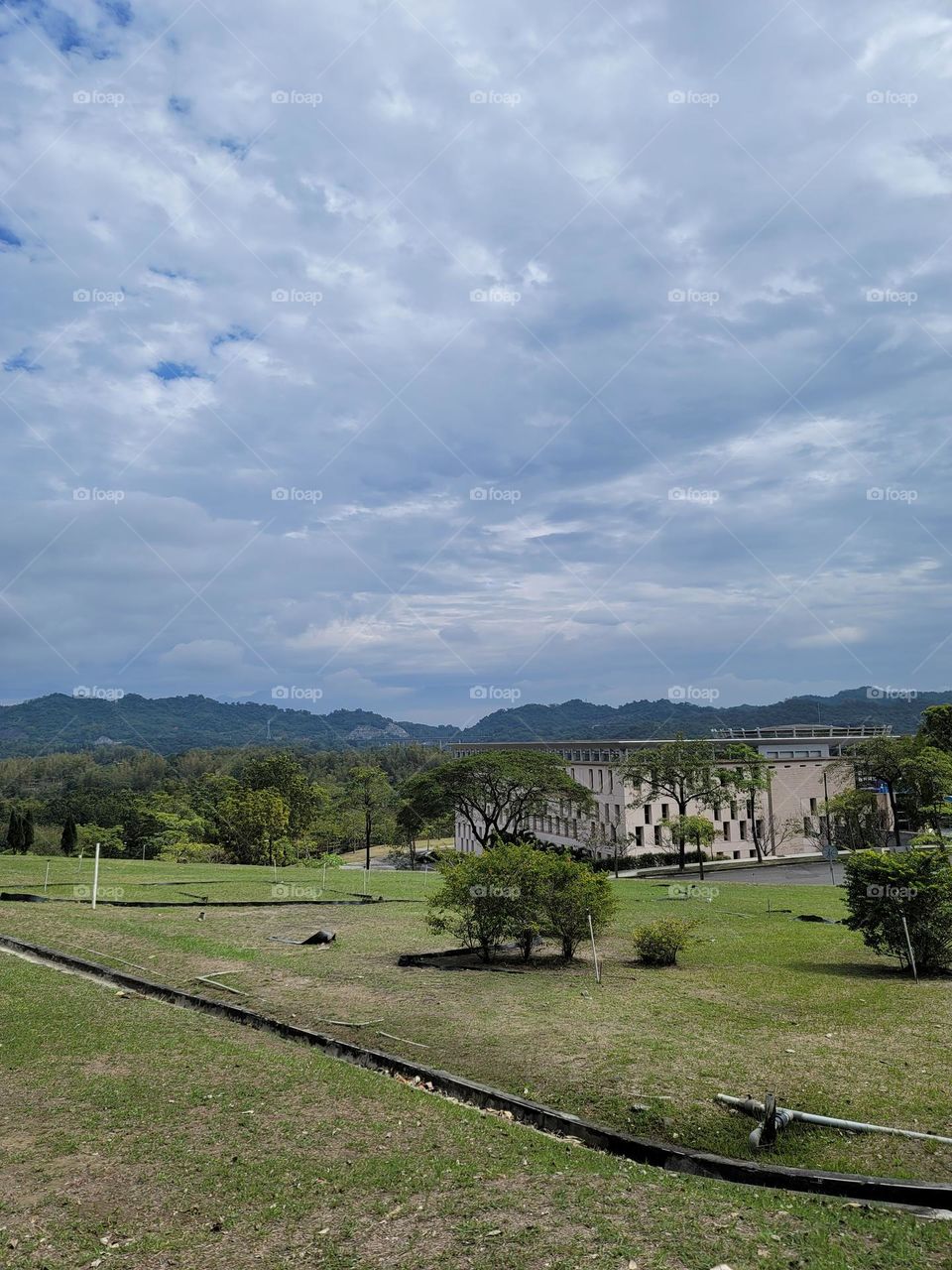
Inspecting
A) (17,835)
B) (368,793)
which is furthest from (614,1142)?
(368,793)

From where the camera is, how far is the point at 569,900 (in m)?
18.4

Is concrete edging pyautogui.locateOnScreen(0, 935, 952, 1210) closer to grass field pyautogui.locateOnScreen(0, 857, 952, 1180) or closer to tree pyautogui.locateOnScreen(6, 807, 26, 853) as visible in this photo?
grass field pyautogui.locateOnScreen(0, 857, 952, 1180)

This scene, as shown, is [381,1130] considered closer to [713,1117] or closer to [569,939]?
[713,1117]

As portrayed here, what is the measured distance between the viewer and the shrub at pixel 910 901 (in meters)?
16.0

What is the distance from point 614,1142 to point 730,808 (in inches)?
2278

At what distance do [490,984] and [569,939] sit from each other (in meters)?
3.25

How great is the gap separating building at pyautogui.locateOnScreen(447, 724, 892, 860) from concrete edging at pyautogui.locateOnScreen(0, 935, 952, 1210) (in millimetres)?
50790

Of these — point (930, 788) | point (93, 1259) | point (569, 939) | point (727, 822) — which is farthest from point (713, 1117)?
point (727, 822)

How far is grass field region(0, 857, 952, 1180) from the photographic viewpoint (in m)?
9.21

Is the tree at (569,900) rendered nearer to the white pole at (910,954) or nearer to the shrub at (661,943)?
the shrub at (661,943)

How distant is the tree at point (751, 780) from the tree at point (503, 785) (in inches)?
448

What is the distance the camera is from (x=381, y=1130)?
880 centimetres

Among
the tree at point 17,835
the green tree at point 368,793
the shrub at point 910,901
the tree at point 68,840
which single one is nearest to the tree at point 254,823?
the tree at point 68,840

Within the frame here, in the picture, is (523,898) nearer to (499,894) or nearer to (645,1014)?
(499,894)
